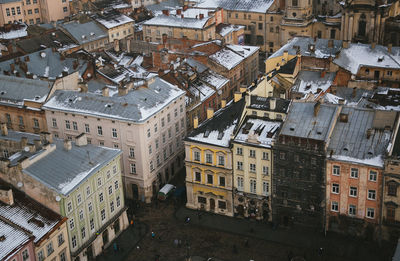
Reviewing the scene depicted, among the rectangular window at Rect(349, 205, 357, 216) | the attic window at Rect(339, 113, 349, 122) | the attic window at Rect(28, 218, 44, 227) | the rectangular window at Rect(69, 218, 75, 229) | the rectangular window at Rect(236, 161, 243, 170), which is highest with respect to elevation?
the attic window at Rect(339, 113, 349, 122)

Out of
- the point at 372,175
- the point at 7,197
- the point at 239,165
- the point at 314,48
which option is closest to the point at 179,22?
the point at 314,48

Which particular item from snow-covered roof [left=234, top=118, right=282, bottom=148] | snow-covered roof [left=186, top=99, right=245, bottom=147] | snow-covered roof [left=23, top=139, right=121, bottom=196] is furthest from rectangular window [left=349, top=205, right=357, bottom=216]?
snow-covered roof [left=23, top=139, right=121, bottom=196]

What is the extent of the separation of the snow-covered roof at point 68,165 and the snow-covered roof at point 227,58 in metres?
47.5

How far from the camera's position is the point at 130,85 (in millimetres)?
97938

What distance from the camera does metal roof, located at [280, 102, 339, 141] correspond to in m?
81.8

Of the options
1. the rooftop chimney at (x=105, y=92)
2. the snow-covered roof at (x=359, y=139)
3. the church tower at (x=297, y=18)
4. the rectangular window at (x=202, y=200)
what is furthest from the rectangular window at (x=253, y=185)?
the church tower at (x=297, y=18)

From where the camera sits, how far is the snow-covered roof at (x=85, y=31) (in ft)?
485

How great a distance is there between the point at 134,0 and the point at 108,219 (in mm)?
120590

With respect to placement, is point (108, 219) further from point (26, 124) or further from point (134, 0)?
point (134, 0)

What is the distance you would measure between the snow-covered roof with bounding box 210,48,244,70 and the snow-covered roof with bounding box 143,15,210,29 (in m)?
18.8

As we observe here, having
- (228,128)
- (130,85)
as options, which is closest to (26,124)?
(130,85)

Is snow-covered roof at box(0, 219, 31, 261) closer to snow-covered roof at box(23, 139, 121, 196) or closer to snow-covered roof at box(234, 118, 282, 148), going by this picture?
snow-covered roof at box(23, 139, 121, 196)

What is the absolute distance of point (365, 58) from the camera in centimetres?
11600

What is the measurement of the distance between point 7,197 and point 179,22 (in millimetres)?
87920
